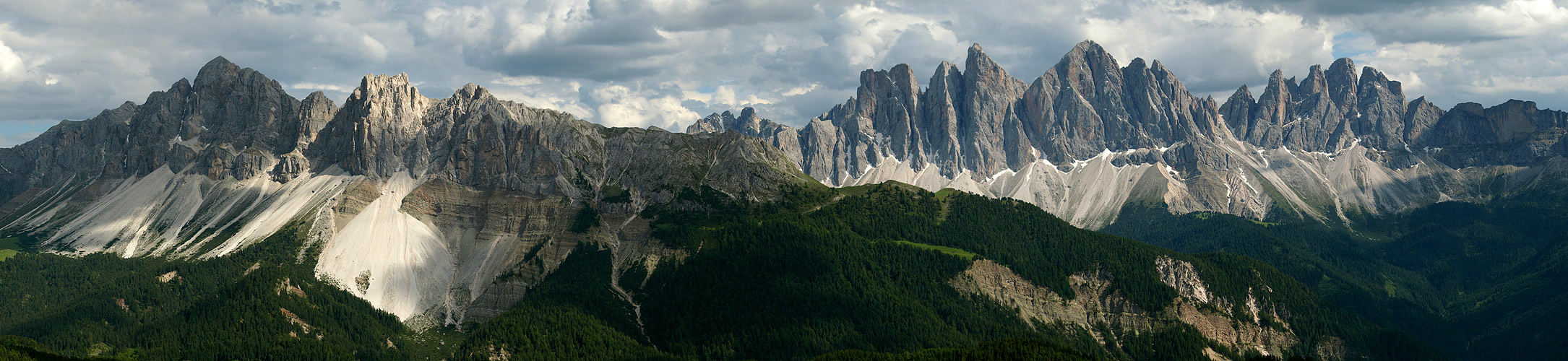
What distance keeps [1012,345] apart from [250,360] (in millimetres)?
147225

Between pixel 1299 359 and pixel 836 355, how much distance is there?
79.6 m

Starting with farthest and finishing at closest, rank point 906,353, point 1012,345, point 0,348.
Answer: point 906,353, point 1012,345, point 0,348

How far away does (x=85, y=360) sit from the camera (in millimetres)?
185375

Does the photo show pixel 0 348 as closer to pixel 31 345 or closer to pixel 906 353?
pixel 31 345

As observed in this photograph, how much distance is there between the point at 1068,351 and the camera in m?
182

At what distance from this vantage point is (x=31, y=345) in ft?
619

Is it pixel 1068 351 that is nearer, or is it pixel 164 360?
pixel 1068 351

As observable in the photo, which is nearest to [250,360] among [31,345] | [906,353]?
[31,345]

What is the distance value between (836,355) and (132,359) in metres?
139

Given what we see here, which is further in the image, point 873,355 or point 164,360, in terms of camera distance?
point 164,360

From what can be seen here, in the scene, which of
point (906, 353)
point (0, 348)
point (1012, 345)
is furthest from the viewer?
point (906, 353)

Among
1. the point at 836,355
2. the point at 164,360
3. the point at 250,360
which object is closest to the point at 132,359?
the point at 164,360

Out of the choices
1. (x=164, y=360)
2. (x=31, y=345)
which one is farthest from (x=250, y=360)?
(x=31, y=345)

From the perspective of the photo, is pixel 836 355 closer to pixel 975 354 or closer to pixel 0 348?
pixel 975 354
